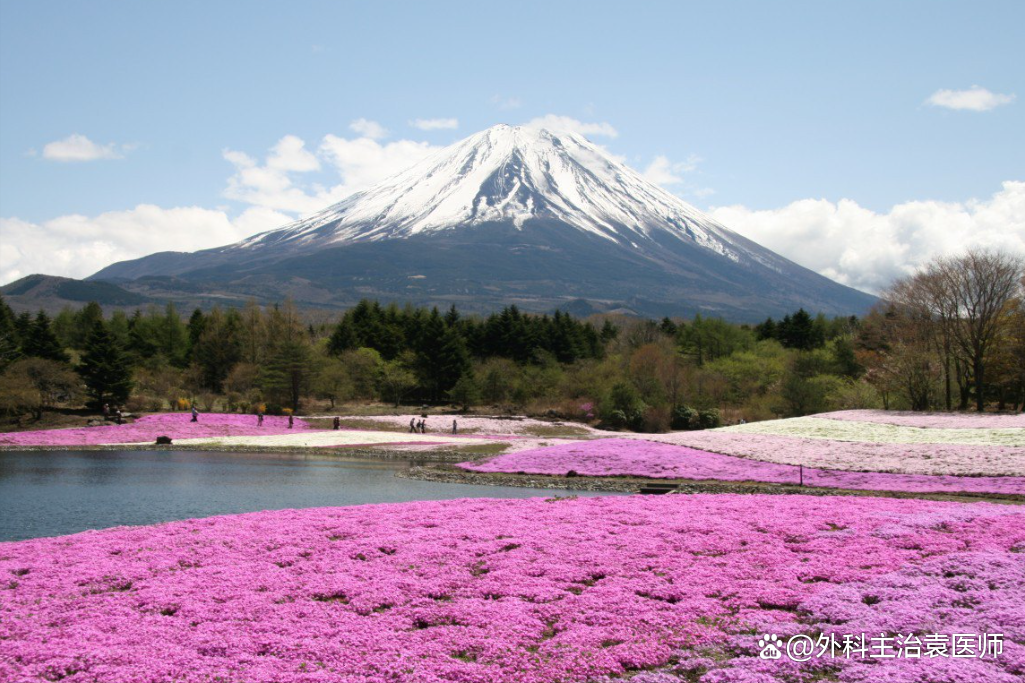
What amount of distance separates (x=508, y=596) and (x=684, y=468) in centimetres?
2271

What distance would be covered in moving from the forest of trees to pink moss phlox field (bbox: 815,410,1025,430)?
5.70 m

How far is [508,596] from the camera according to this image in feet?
40.5

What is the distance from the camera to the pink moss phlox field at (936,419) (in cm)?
4003

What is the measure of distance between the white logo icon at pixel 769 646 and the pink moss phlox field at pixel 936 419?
35577mm

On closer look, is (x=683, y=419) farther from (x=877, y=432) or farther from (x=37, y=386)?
(x=37, y=386)

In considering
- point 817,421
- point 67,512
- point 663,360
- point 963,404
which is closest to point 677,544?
point 67,512

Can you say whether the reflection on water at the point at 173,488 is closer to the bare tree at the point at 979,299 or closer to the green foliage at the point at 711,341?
the bare tree at the point at 979,299

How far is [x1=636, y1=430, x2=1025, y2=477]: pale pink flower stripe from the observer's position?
96.1 ft

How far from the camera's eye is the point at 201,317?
101625 millimetres

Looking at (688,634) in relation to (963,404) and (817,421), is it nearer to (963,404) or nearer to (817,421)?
(817,421)

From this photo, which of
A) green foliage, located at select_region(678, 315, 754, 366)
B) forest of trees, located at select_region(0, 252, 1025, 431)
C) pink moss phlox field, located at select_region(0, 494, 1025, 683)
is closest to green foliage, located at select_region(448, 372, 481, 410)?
forest of trees, located at select_region(0, 252, 1025, 431)

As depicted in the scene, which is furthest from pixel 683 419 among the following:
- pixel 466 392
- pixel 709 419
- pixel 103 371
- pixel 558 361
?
pixel 103 371

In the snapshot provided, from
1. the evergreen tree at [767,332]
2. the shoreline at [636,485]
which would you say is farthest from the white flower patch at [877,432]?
the evergreen tree at [767,332]

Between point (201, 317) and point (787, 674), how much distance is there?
10505 cm
